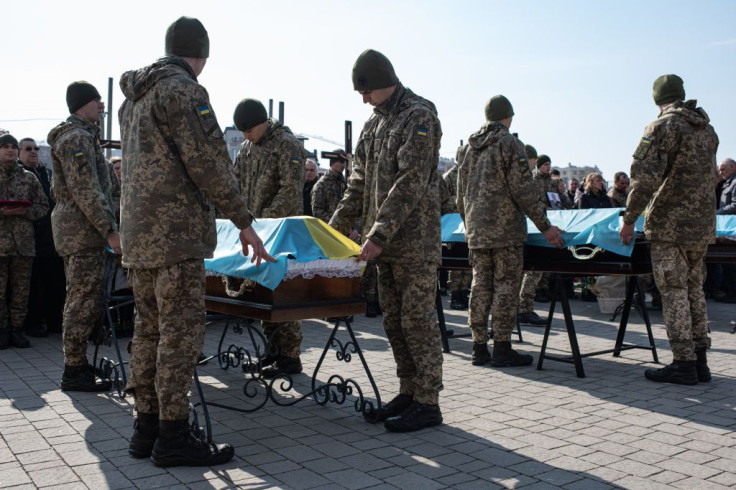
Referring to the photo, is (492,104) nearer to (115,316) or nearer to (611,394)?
(611,394)

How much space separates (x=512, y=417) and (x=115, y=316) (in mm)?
5549

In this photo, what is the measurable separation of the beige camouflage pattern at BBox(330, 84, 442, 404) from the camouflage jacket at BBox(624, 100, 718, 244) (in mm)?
2124

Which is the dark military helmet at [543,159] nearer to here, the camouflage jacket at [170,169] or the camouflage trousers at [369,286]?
the camouflage trousers at [369,286]

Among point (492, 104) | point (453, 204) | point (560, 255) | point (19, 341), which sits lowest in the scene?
point (19, 341)

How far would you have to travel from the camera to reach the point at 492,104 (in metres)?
6.65

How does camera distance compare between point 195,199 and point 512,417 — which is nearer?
point 195,199

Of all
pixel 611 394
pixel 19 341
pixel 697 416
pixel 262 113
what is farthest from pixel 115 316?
pixel 697 416

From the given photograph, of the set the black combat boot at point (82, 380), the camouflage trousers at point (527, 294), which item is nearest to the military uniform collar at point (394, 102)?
the black combat boot at point (82, 380)

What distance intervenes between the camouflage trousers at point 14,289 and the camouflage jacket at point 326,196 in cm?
408

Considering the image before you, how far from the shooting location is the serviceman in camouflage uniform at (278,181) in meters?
6.06

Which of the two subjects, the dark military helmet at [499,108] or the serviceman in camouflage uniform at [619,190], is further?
the serviceman in camouflage uniform at [619,190]

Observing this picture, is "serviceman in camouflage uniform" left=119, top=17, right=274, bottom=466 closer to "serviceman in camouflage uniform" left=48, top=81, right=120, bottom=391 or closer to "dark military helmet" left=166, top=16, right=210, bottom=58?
"dark military helmet" left=166, top=16, right=210, bottom=58

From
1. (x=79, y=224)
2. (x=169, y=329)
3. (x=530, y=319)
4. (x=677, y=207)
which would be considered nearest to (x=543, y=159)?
(x=530, y=319)

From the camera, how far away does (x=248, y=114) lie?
19.3 feet
